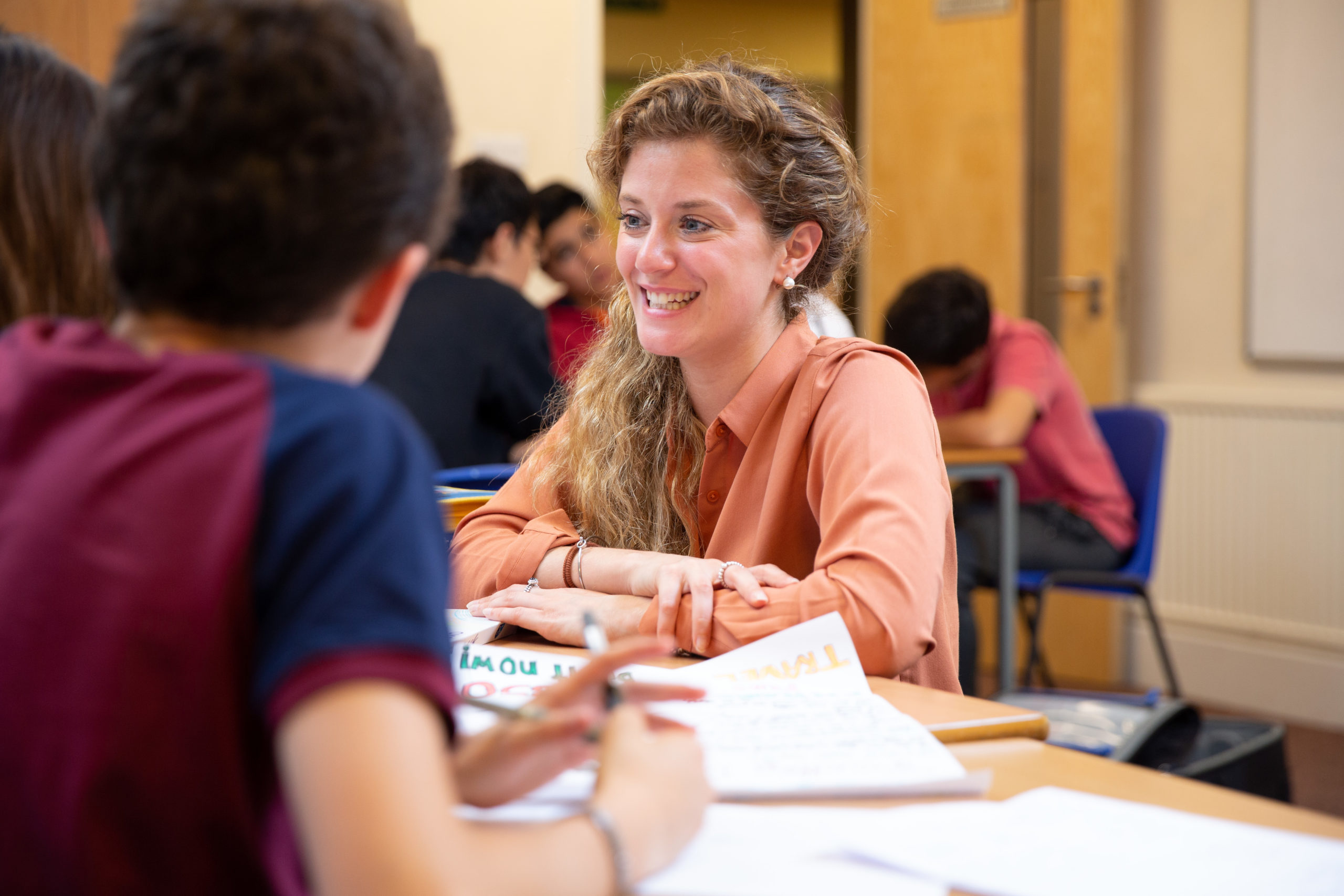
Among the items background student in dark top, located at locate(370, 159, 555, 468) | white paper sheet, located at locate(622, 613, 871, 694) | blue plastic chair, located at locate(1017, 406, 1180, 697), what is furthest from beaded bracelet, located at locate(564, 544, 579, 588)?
blue plastic chair, located at locate(1017, 406, 1180, 697)

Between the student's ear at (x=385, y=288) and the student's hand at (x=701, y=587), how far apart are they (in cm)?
69

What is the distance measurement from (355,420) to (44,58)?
50cm

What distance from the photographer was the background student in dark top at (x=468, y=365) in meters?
2.88

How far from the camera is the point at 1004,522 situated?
322cm

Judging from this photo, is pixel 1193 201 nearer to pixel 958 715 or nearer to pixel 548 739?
pixel 958 715

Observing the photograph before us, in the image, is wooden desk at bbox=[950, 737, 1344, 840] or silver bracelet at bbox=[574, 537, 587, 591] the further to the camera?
silver bracelet at bbox=[574, 537, 587, 591]

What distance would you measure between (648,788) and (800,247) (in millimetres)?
1072

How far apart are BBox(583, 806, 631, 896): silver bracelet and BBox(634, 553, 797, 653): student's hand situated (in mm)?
591

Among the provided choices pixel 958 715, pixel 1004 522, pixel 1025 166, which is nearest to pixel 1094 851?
pixel 958 715

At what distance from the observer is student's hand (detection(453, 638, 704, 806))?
680 mm

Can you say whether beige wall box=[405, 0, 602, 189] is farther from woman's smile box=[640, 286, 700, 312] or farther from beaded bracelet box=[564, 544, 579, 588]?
beaded bracelet box=[564, 544, 579, 588]

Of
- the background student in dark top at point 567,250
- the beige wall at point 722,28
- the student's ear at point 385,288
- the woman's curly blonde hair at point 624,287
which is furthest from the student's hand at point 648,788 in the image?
the beige wall at point 722,28

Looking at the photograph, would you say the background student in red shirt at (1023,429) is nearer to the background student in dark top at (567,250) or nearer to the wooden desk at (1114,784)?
the background student in dark top at (567,250)

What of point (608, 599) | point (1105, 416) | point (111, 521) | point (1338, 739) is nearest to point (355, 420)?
point (111, 521)
